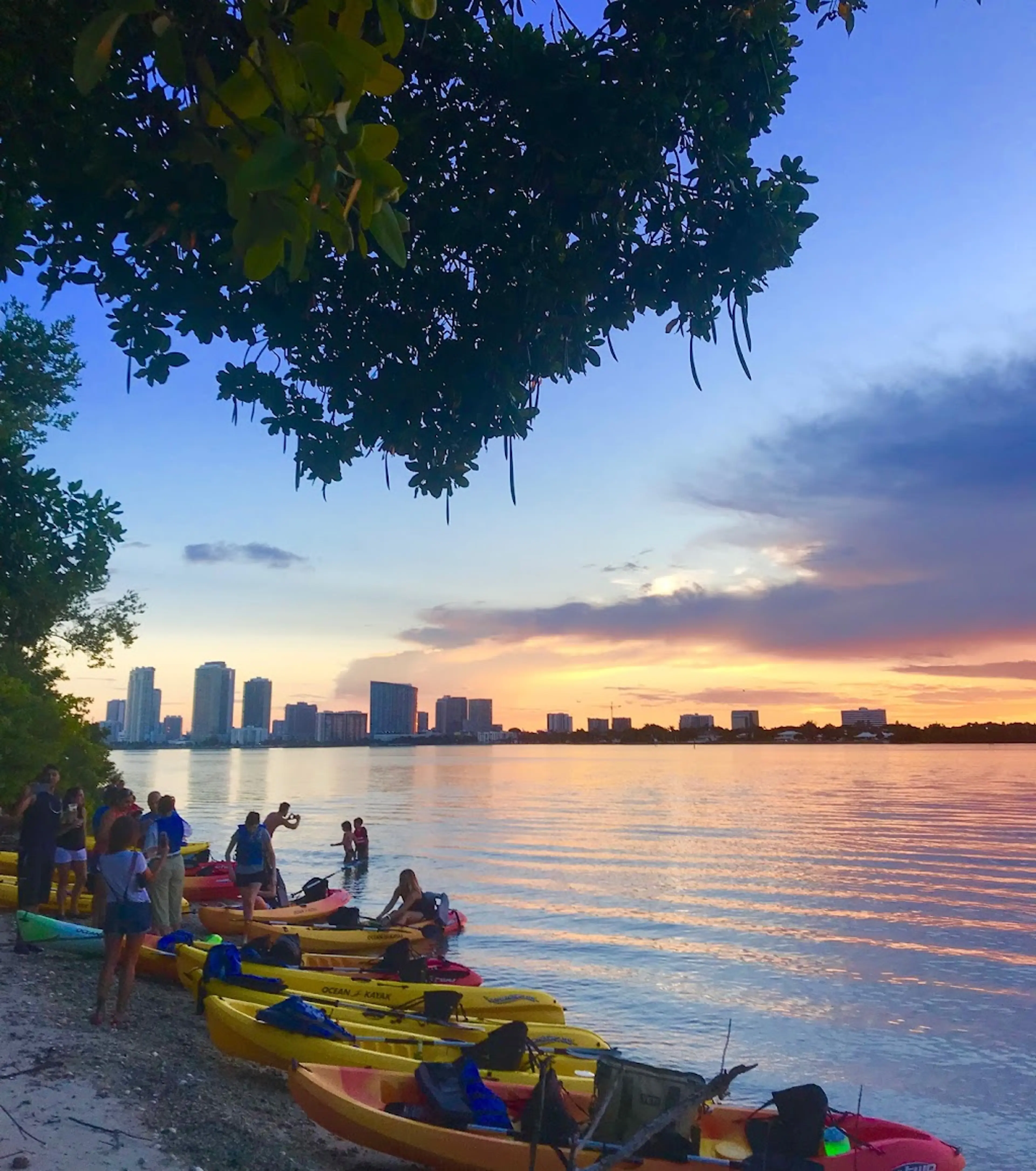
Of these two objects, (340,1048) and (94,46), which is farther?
(340,1048)

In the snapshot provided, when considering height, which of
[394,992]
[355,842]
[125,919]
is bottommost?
[355,842]

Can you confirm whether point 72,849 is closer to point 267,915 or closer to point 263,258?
point 267,915

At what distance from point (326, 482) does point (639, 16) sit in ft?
11.9

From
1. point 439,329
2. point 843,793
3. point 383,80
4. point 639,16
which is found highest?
point 639,16

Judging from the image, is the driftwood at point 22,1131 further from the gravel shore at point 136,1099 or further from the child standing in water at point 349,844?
the child standing in water at point 349,844

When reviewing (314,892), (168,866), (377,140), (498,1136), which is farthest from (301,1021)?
(314,892)

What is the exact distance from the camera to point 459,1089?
7902 mm

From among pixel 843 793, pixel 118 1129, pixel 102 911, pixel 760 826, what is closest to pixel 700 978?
pixel 102 911

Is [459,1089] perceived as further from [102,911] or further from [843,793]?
[843,793]

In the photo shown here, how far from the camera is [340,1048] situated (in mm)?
8914

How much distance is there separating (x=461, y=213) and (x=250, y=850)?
12.9 meters

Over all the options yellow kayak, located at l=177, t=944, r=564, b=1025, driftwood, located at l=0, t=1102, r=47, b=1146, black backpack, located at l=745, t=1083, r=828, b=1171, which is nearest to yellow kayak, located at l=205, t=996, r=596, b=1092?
yellow kayak, located at l=177, t=944, r=564, b=1025

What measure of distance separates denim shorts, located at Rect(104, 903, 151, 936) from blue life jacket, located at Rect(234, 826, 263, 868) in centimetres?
685

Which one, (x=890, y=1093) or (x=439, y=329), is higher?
(x=439, y=329)
